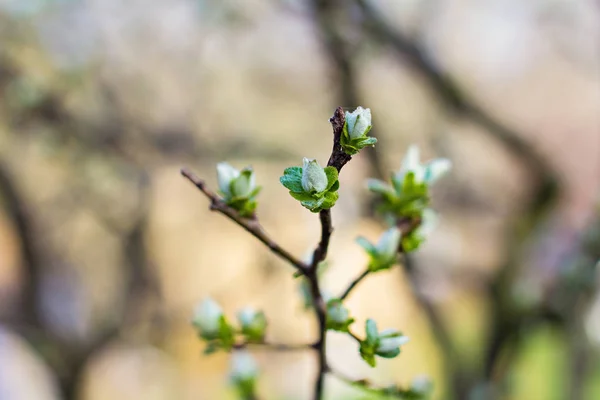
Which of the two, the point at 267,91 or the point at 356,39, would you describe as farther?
the point at 267,91

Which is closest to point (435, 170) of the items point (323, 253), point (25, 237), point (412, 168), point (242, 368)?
point (412, 168)

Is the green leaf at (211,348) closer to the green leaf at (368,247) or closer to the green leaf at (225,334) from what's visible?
the green leaf at (225,334)

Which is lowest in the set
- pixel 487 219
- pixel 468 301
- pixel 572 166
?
pixel 468 301

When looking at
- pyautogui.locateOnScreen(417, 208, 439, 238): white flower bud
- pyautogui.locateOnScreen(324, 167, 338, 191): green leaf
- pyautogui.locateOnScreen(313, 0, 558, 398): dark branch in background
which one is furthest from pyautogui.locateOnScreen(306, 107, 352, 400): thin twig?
pyautogui.locateOnScreen(313, 0, 558, 398): dark branch in background

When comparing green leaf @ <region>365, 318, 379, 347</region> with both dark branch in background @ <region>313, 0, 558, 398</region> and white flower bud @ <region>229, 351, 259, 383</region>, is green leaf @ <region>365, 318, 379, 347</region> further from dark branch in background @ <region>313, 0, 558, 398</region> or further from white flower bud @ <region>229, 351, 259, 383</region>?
dark branch in background @ <region>313, 0, 558, 398</region>

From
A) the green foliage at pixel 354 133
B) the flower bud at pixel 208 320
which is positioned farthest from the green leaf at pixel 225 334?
the green foliage at pixel 354 133

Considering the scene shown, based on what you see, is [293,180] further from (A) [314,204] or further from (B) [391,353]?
(B) [391,353]

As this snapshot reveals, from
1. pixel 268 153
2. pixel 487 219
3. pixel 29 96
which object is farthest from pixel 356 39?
pixel 487 219

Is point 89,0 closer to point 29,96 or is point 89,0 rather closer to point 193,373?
point 29,96
